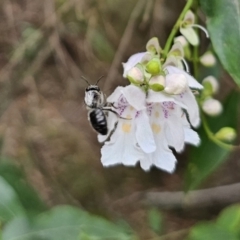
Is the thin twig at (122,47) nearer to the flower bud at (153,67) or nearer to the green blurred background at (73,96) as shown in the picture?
the green blurred background at (73,96)

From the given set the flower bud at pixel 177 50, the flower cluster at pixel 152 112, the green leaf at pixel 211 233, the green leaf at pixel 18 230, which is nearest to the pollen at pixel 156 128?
the flower cluster at pixel 152 112

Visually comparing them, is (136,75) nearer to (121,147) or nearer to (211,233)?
(121,147)

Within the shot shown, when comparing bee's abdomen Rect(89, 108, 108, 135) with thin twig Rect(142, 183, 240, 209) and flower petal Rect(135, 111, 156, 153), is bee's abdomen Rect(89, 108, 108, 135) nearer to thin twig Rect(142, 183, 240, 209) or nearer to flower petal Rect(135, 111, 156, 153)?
flower petal Rect(135, 111, 156, 153)

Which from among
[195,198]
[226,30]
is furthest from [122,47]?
A: [226,30]

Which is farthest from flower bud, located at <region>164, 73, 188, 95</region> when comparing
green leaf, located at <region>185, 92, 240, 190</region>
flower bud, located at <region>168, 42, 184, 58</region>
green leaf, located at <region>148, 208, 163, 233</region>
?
green leaf, located at <region>148, 208, 163, 233</region>

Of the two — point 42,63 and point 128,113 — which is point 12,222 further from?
point 42,63

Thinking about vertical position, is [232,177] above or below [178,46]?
above

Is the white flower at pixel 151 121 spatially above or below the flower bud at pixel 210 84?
below

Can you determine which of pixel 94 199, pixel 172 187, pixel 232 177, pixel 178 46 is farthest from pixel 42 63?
pixel 178 46
